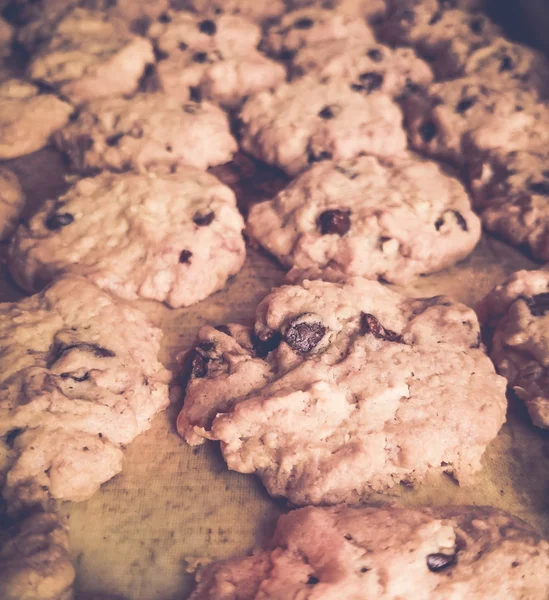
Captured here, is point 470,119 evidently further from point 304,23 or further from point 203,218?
point 203,218

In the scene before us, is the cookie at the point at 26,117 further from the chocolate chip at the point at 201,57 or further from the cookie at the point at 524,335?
the cookie at the point at 524,335

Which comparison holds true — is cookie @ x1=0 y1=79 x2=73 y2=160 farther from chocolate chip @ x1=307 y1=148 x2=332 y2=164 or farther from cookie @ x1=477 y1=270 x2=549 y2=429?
cookie @ x1=477 y1=270 x2=549 y2=429

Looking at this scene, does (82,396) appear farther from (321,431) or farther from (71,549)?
(321,431)

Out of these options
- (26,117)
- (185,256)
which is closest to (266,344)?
(185,256)

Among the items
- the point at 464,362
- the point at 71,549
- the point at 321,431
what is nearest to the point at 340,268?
the point at 464,362

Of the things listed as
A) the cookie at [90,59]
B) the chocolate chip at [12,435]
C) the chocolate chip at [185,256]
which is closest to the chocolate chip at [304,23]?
the cookie at [90,59]

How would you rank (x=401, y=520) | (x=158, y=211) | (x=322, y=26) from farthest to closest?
(x=322, y=26), (x=158, y=211), (x=401, y=520)

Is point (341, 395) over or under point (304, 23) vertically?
under
